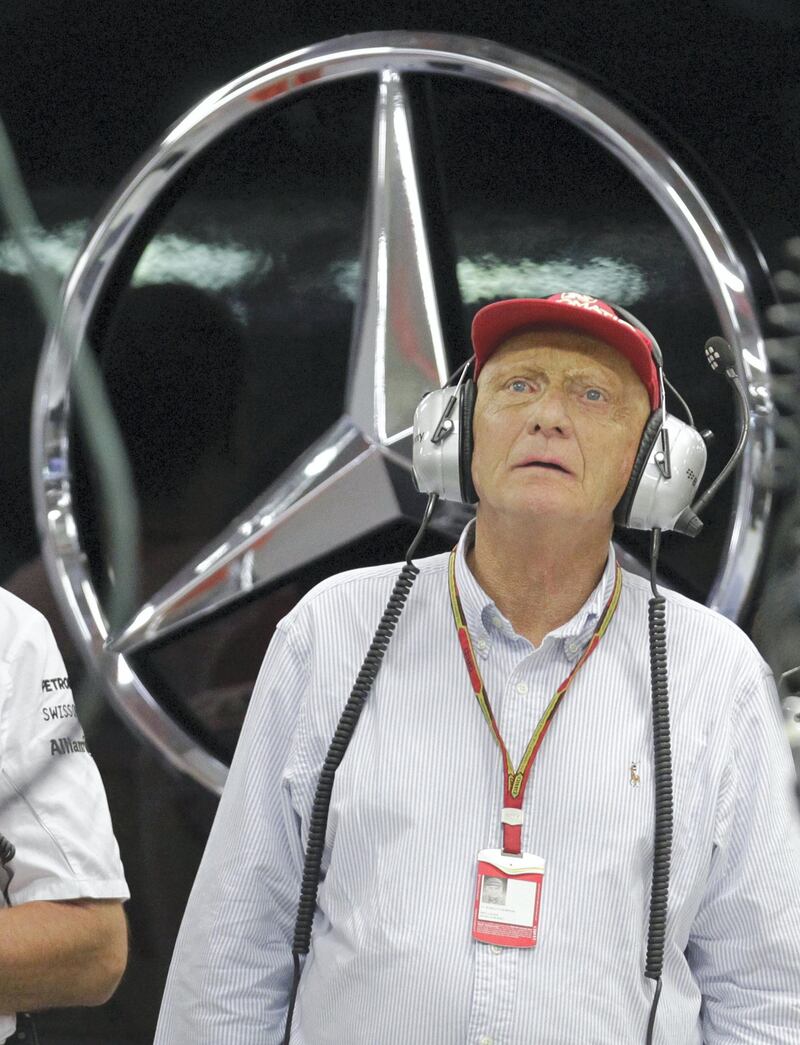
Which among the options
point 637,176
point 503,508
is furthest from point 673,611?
point 637,176

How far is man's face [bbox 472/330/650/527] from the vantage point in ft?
5.12

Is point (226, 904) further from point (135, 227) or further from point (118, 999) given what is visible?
point (135, 227)

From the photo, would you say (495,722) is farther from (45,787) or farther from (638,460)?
(45,787)

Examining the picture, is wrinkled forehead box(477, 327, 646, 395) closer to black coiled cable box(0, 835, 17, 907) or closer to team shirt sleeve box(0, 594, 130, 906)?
team shirt sleeve box(0, 594, 130, 906)

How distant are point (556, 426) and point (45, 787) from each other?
0.82 metres

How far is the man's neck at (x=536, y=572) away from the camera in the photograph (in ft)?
5.25

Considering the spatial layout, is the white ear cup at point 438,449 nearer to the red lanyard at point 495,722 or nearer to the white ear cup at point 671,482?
the red lanyard at point 495,722

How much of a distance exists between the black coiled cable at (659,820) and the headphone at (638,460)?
167mm

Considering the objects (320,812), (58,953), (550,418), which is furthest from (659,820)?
(58,953)

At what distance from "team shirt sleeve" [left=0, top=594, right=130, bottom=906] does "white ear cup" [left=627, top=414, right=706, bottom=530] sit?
0.81m

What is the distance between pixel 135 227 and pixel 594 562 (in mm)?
1037

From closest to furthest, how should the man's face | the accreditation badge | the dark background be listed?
1. the accreditation badge
2. the man's face
3. the dark background

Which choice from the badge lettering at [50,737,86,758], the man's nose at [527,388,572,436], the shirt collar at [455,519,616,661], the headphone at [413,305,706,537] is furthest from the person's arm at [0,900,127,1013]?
the man's nose at [527,388,572,436]

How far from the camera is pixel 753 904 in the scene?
1.49 metres
